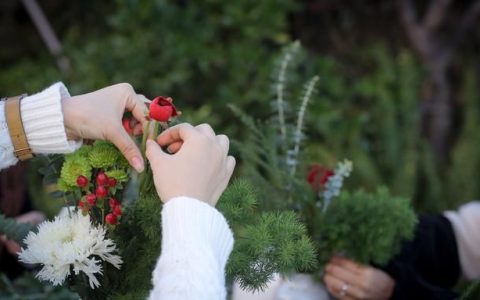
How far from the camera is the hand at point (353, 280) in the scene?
132 cm

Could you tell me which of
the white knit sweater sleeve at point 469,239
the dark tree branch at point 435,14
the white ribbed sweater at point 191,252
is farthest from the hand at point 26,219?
the dark tree branch at point 435,14

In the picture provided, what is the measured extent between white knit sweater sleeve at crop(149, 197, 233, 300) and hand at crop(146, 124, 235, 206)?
0.8 inches

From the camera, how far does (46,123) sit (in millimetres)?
873

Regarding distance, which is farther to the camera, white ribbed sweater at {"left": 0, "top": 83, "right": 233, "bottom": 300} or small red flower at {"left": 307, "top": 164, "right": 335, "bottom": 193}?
small red flower at {"left": 307, "top": 164, "right": 335, "bottom": 193}

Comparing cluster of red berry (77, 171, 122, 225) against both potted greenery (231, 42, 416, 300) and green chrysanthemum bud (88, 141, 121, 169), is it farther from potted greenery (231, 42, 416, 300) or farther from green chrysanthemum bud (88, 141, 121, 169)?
potted greenery (231, 42, 416, 300)

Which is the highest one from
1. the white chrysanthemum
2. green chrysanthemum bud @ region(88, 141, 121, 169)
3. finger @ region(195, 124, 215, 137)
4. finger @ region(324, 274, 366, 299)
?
finger @ region(195, 124, 215, 137)

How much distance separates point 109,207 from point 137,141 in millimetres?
117

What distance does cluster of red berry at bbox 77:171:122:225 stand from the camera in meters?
0.83

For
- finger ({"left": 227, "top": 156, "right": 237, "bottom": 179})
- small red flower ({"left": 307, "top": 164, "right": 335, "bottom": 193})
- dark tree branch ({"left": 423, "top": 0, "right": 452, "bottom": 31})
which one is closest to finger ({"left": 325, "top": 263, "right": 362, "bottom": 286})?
small red flower ({"left": 307, "top": 164, "right": 335, "bottom": 193})

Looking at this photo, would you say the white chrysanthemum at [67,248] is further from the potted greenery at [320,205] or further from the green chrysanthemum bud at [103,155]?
the potted greenery at [320,205]

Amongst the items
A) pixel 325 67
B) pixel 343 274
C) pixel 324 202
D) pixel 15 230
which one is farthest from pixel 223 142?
pixel 325 67

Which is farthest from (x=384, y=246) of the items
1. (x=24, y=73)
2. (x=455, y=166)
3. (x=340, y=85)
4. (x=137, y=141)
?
(x=24, y=73)

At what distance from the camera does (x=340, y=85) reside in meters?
2.94

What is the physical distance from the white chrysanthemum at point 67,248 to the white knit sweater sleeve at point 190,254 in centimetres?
11
